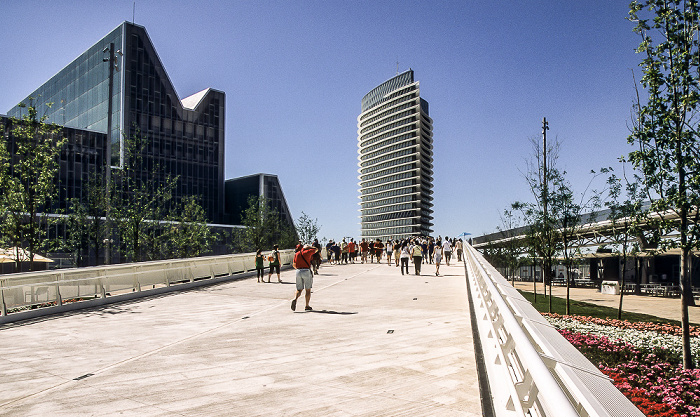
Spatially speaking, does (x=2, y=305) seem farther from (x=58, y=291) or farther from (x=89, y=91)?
(x=89, y=91)

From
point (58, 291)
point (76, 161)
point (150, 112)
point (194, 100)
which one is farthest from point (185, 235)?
point (194, 100)

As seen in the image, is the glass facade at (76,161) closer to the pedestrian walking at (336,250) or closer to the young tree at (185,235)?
the young tree at (185,235)

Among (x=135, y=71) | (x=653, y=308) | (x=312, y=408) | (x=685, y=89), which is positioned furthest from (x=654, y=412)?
(x=135, y=71)

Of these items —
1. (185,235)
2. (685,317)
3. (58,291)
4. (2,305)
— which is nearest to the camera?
(685,317)

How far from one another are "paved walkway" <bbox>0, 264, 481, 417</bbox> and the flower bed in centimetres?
227

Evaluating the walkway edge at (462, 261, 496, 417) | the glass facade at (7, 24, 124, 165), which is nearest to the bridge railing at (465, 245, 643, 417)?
the walkway edge at (462, 261, 496, 417)

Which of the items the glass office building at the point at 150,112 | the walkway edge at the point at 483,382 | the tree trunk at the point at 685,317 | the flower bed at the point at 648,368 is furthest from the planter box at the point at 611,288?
the glass office building at the point at 150,112

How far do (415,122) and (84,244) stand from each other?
138 m

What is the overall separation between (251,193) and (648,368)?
81.4 metres

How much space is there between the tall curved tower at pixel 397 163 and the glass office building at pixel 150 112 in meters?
88.5

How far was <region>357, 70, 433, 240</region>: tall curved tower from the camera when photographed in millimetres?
168875

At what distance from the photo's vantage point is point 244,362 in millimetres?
7734

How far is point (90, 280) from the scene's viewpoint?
15.7m

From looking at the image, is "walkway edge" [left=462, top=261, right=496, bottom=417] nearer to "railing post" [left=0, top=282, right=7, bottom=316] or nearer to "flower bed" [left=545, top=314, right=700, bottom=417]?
"flower bed" [left=545, top=314, right=700, bottom=417]
